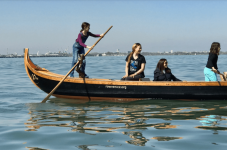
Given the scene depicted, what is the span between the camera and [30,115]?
7137mm

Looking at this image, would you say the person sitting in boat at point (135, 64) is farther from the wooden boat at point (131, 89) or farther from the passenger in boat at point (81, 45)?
the passenger in boat at point (81, 45)

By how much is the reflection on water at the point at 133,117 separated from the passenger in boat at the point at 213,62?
764mm

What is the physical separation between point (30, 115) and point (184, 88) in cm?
426

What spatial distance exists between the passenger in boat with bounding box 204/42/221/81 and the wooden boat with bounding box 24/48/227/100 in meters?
0.32

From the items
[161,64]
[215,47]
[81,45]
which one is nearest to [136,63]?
[161,64]

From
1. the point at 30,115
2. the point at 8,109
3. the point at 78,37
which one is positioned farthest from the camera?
the point at 78,37

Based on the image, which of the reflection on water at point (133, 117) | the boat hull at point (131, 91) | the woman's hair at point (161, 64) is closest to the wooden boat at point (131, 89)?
the boat hull at point (131, 91)

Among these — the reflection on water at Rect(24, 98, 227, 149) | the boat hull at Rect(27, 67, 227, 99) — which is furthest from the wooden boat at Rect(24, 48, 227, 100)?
the reflection on water at Rect(24, 98, 227, 149)

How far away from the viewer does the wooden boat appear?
337 inches

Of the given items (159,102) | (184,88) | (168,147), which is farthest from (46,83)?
(168,147)

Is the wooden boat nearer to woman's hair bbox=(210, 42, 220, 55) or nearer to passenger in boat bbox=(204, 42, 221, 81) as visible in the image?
passenger in boat bbox=(204, 42, 221, 81)

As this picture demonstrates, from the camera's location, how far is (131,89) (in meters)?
8.93

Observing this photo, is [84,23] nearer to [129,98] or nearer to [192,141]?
[129,98]

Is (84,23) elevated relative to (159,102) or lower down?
elevated
